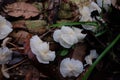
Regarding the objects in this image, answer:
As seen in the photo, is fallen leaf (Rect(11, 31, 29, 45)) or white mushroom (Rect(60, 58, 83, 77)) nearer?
white mushroom (Rect(60, 58, 83, 77))

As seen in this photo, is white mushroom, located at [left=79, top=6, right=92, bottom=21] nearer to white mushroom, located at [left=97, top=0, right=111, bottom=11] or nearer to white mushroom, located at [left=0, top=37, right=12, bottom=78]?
white mushroom, located at [left=97, top=0, right=111, bottom=11]

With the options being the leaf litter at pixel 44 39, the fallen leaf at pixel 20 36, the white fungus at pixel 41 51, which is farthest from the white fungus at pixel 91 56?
the fallen leaf at pixel 20 36

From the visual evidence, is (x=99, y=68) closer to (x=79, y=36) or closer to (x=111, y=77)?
(x=111, y=77)

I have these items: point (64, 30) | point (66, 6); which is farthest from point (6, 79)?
point (66, 6)

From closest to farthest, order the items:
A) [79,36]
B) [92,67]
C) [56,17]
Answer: [92,67] → [79,36] → [56,17]

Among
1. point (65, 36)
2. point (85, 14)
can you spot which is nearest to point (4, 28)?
point (65, 36)

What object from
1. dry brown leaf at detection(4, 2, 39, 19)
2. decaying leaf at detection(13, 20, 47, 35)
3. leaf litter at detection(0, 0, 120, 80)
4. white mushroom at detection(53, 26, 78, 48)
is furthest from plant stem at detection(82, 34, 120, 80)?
dry brown leaf at detection(4, 2, 39, 19)

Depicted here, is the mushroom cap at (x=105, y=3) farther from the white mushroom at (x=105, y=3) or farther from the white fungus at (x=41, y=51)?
the white fungus at (x=41, y=51)

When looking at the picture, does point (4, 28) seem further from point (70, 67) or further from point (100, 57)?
point (100, 57)
